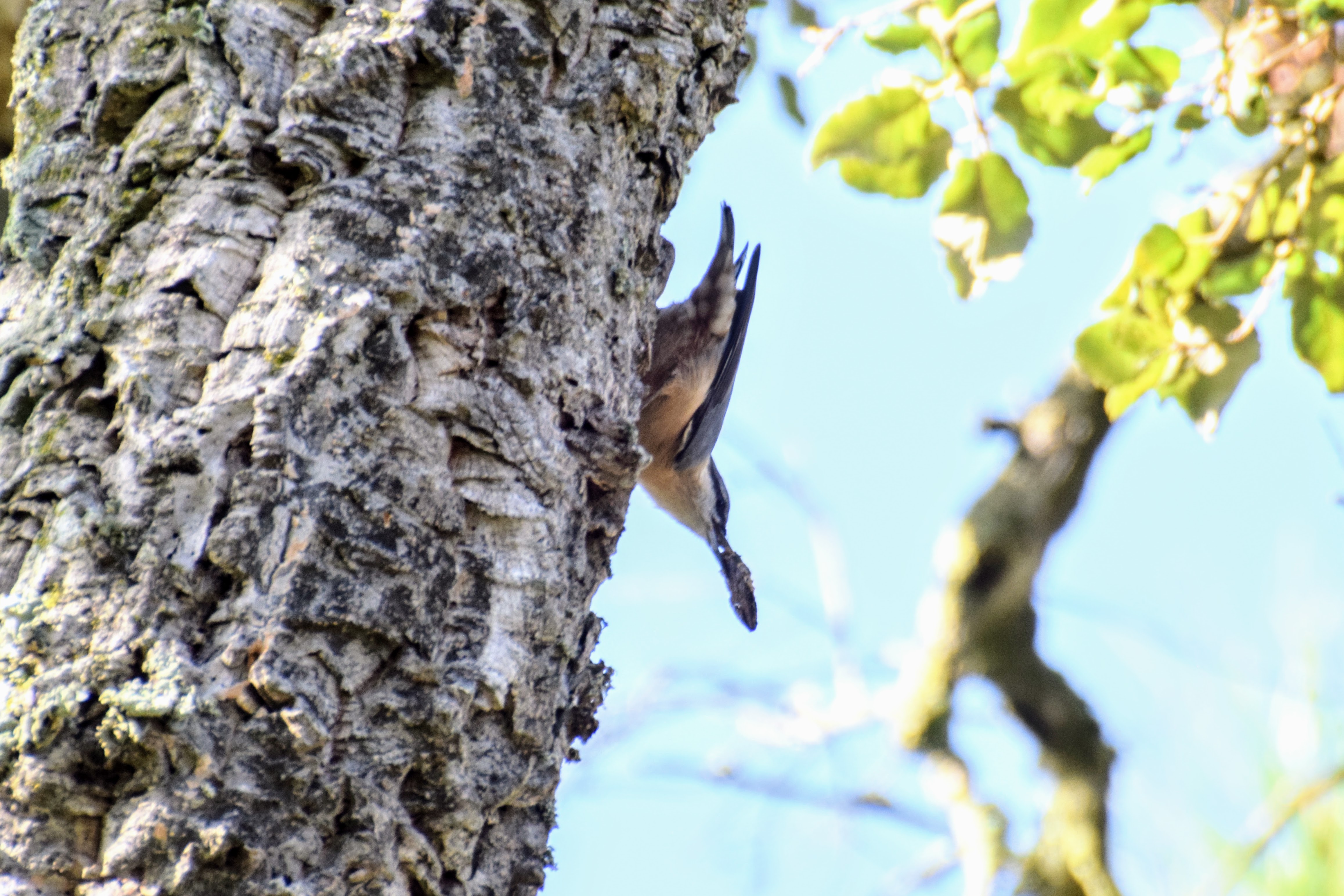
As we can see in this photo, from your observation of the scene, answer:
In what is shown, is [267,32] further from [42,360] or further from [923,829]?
[923,829]

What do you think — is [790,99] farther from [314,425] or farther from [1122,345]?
[314,425]

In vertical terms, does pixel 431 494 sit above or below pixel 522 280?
below

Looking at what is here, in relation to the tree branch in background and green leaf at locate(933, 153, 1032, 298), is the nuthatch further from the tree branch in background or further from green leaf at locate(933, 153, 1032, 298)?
the tree branch in background

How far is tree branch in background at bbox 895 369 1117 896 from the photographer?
330 cm

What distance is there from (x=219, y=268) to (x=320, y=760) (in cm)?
43

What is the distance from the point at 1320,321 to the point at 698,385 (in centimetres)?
94

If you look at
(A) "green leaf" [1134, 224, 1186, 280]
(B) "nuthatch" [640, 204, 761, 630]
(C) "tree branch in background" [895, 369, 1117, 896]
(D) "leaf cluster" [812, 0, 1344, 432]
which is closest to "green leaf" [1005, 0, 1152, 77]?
(D) "leaf cluster" [812, 0, 1344, 432]

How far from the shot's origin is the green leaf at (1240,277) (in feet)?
5.26

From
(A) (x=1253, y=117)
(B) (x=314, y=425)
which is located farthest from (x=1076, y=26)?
(B) (x=314, y=425)

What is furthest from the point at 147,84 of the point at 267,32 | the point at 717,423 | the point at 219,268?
the point at 717,423

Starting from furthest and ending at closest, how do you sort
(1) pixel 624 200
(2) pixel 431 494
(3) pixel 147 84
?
(1) pixel 624 200, (3) pixel 147 84, (2) pixel 431 494

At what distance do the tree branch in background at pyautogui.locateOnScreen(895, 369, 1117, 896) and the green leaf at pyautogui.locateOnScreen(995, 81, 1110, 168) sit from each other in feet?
5.98

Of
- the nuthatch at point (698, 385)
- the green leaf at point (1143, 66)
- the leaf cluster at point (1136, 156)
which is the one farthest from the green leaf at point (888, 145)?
the nuthatch at point (698, 385)

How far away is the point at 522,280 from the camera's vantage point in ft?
3.45
